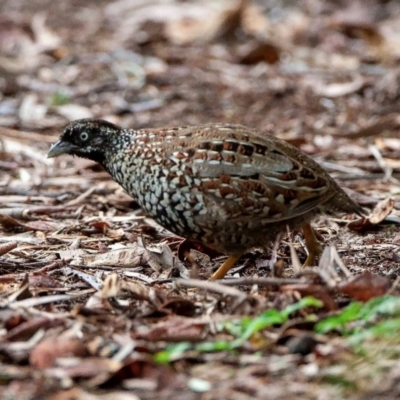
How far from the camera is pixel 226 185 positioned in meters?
4.58

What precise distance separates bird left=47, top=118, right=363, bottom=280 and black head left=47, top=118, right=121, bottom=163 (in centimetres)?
29

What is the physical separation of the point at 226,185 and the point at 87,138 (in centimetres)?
109

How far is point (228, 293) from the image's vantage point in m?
3.74

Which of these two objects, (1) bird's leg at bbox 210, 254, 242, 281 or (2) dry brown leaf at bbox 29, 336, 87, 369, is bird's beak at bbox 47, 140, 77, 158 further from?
(2) dry brown leaf at bbox 29, 336, 87, 369

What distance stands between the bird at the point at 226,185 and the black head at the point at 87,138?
0.97 feet

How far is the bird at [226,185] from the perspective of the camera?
4605 mm

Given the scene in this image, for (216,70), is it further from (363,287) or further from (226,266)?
(363,287)

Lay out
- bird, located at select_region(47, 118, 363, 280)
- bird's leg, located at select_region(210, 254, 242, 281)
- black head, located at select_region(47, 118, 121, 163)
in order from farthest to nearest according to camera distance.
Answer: black head, located at select_region(47, 118, 121, 163), bird's leg, located at select_region(210, 254, 242, 281), bird, located at select_region(47, 118, 363, 280)

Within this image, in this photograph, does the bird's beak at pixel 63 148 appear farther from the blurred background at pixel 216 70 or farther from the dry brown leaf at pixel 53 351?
the dry brown leaf at pixel 53 351

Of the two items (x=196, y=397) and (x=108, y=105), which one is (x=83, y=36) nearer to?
(x=108, y=105)

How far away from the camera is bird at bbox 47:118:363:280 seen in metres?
4.61

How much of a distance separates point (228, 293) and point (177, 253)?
1.55 meters

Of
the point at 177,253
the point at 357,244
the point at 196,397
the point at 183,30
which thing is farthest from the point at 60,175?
the point at 183,30

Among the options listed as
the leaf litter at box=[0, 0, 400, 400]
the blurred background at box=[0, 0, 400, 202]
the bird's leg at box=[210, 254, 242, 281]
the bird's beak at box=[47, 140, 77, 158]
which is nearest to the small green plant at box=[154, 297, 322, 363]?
the leaf litter at box=[0, 0, 400, 400]
